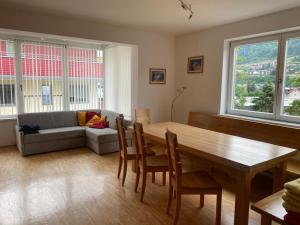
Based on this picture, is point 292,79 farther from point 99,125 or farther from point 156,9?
point 99,125

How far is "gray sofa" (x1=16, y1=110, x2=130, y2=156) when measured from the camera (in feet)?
14.2

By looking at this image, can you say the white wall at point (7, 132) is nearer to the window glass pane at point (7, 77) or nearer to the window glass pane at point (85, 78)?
the window glass pane at point (7, 77)

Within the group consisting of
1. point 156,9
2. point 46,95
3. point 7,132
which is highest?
point 156,9

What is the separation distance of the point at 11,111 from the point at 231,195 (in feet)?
15.3

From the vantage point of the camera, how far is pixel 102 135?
438cm

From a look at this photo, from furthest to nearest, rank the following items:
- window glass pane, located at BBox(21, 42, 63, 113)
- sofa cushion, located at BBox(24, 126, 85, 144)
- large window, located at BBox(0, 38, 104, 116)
→ 1. window glass pane, located at BBox(21, 42, 63, 113)
2. large window, located at BBox(0, 38, 104, 116)
3. sofa cushion, located at BBox(24, 126, 85, 144)

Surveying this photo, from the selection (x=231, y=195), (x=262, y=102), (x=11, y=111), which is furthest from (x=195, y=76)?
(x=11, y=111)

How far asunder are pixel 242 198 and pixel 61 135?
366 centimetres

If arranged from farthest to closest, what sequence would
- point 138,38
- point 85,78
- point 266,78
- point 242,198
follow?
1. point 85,78
2. point 138,38
3. point 266,78
4. point 242,198

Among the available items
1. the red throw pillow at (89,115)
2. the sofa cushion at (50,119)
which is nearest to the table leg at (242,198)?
the red throw pillow at (89,115)

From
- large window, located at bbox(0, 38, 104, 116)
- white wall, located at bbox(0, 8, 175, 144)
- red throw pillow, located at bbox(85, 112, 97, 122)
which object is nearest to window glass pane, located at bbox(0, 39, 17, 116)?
large window, located at bbox(0, 38, 104, 116)

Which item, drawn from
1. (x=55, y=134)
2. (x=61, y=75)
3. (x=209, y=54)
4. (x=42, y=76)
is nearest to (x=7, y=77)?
(x=42, y=76)

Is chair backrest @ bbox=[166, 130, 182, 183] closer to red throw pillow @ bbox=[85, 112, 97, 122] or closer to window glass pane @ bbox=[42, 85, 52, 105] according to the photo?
red throw pillow @ bbox=[85, 112, 97, 122]

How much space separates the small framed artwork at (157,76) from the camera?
488cm
